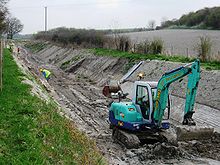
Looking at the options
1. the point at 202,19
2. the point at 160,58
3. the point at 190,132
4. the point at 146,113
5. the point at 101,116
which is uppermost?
the point at 202,19

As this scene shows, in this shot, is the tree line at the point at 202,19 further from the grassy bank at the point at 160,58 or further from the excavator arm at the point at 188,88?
the excavator arm at the point at 188,88

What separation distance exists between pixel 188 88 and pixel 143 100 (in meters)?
1.99

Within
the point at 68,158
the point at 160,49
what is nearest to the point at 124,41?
the point at 160,49

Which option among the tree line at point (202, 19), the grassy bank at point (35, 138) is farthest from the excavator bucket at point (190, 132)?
the tree line at point (202, 19)

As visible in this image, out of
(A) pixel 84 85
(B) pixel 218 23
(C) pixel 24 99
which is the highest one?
(B) pixel 218 23

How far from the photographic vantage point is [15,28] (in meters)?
126

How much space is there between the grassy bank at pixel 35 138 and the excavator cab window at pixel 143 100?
2902 millimetres

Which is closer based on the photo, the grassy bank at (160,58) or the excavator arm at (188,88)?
the excavator arm at (188,88)

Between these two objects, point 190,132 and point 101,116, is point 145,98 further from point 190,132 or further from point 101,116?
point 101,116

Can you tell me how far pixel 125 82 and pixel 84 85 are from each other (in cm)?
416

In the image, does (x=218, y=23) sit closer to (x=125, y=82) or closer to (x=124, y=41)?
(x=124, y=41)

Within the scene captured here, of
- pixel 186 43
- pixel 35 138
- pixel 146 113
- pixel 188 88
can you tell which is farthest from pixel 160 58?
pixel 35 138

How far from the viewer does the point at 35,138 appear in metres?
8.35

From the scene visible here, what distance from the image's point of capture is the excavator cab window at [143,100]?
1231cm
